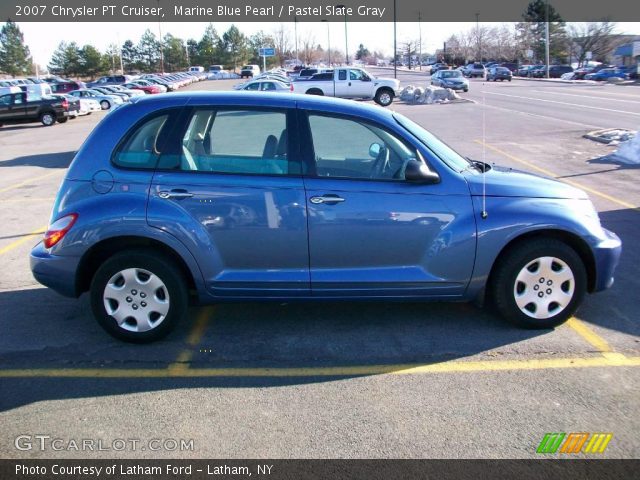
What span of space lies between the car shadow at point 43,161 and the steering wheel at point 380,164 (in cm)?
1186

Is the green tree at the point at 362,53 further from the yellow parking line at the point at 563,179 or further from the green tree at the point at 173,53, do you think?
the yellow parking line at the point at 563,179

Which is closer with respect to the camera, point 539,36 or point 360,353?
point 360,353

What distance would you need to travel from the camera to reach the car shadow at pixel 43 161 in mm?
14434

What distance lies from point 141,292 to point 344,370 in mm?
1603

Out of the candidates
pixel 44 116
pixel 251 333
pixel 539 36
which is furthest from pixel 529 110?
pixel 539 36

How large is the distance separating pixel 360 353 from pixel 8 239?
5.42m

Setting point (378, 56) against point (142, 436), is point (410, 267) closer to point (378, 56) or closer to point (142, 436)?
point (142, 436)

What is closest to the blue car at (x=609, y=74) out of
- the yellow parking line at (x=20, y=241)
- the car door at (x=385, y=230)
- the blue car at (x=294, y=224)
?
the yellow parking line at (x=20, y=241)

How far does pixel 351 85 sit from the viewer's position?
1260 inches

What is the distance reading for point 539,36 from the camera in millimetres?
82812

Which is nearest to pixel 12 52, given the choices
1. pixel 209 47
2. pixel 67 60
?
pixel 67 60

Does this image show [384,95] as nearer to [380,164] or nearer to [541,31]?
[380,164]

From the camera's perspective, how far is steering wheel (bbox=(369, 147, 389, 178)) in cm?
425
